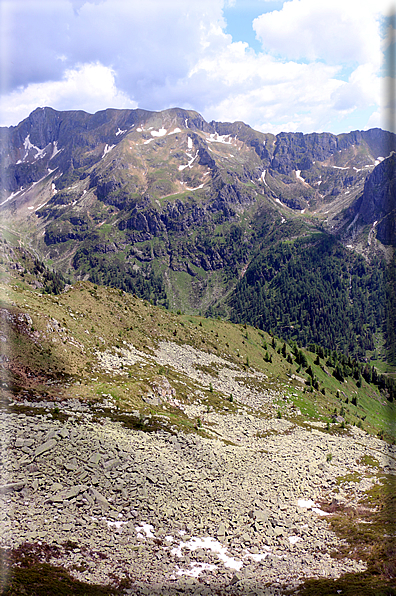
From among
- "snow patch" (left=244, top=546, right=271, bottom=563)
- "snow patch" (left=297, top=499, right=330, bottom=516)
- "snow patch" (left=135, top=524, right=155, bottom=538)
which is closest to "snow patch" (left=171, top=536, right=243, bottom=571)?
"snow patch" (left=244, top=546, right=271, bottom=563)

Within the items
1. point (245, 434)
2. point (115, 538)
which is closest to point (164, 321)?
point (245, 434)

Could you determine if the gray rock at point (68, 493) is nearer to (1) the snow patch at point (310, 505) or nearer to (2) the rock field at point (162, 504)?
(2) the rock field at point (162, 504)

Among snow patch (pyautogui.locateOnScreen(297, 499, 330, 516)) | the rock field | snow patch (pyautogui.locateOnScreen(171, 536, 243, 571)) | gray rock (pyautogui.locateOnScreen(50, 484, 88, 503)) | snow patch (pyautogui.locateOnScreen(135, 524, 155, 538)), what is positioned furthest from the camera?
snow patch (pyautogui.locateOnScreen(297, 499, 330, 516))

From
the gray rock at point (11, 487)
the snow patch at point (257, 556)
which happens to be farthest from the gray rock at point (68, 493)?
the snow patch at point (257, 556)

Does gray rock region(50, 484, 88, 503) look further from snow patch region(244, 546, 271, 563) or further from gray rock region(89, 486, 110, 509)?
snow patch region(244, 546, 271, 563)

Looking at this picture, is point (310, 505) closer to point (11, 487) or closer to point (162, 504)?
point (162, 504)

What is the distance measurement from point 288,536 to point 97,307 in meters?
50.6

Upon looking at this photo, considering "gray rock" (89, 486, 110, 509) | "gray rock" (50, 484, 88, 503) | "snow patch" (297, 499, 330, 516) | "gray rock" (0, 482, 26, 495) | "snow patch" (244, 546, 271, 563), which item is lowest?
"snow patch" (297, 499, 330, 516)

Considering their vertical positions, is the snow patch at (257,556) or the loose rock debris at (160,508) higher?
the loose rock debris at (160,508)

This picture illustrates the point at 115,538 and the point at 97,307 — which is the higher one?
the point at 97,307

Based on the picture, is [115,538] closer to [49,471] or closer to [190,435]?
[49,471]

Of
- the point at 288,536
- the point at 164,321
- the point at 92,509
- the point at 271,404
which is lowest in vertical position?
the point at 271,404

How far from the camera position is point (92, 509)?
2052cm

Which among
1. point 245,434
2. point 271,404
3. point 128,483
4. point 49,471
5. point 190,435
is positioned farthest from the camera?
point 271,404
